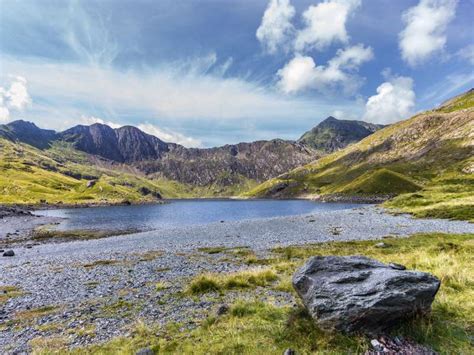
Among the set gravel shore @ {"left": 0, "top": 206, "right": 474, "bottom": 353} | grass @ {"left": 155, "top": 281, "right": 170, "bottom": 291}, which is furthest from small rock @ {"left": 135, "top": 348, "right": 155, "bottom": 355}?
grass @ {"left": 155, "top": 281, "right": 170, "bottom": 291}

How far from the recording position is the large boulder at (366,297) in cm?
1035

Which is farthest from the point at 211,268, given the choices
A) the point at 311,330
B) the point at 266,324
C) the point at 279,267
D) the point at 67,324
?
the point at 311,330

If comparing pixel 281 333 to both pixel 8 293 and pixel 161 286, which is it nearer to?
pixel 161 286

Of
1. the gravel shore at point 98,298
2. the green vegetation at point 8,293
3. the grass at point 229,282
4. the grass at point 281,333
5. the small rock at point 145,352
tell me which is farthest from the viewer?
the green vegetation at point 8,293

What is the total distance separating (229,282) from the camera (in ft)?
68.6

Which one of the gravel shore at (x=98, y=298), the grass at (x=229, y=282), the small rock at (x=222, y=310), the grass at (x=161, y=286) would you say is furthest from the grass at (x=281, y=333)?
the grass at (x=161, y=286)

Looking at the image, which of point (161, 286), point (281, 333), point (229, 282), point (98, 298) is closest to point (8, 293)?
point (98, 298)

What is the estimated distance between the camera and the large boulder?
10.4m

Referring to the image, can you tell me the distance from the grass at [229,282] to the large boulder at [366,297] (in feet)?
29.4

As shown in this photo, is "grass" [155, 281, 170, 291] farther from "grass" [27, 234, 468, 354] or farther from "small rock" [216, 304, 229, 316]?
"small rock" [216, 304, 229, 316]

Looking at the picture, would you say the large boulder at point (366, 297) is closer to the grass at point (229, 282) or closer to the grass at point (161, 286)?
the grass at point (229, 282)

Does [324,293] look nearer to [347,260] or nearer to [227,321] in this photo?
[347,260]

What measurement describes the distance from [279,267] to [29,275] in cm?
2762

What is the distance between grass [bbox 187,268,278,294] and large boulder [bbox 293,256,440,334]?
8.97 meters
